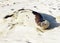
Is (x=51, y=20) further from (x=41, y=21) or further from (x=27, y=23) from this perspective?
(x=27, y=23)

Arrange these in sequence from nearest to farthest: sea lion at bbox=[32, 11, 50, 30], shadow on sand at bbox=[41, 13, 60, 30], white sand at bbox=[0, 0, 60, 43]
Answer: white sand at bbox=[0, 0, 60, 43], sea lion at bbox=[32, 11, 50, 30], shadow on sand at bbox=[41, 13, 60, 30]

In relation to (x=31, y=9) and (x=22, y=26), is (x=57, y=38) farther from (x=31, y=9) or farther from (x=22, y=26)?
(x=31, y=9)

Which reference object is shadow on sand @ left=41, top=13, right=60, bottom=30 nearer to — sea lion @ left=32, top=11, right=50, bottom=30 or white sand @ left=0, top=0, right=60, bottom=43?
white sand @ left=0, top=0, right=60, bottom=43

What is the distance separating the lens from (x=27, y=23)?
520 centimetres

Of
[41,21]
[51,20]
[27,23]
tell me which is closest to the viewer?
[41,21]

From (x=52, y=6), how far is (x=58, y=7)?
0.15 meters

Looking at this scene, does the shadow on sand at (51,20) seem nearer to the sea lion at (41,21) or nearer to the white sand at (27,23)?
the white sand at (27,23)

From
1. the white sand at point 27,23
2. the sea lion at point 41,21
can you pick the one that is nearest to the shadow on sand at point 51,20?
the white sand at point 27,23

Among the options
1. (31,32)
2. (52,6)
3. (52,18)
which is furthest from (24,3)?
(31,32)

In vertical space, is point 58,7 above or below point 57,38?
above

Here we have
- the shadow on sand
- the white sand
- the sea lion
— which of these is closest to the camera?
the white sand

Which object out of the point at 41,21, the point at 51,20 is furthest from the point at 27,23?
the point at 51,20

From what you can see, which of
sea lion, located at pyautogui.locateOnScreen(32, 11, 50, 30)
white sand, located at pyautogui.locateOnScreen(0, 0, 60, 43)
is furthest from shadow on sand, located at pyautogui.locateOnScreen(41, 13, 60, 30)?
sea lion, located at pyautogui.locateOnScreen(32, 11, 50, 30)

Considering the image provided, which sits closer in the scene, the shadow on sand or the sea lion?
the sea lion
